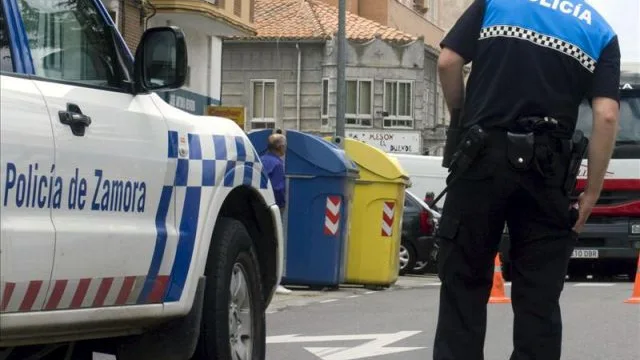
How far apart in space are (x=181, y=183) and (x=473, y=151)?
1531mm

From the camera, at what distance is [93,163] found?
557 cm

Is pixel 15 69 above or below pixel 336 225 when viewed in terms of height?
above

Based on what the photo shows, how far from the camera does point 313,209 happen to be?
17.2 metres

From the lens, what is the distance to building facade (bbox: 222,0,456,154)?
5928cm

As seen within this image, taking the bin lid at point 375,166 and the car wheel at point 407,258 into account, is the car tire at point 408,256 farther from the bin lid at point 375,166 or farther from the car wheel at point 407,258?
the bin lid at point 375,166

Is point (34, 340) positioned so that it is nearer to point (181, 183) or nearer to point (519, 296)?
point (181, 183)

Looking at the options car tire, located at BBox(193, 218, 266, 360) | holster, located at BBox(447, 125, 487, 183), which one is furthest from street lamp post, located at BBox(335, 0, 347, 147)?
holster, located at BBox(447, 125, 487, 183)

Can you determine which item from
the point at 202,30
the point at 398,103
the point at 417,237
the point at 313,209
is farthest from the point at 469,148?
the point at 398,103

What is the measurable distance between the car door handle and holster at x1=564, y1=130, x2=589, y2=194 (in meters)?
1.82

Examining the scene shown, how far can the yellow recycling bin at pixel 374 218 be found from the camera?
18500mm

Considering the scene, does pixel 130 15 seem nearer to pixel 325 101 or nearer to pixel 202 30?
pixel 202 30

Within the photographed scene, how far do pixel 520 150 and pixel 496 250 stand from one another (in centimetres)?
42

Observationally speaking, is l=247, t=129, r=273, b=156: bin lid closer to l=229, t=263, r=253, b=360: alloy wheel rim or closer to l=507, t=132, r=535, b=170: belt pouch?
l=229, t=263, r=253, b=360: alloy wheel rim

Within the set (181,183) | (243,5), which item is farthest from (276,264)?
(243,5)
